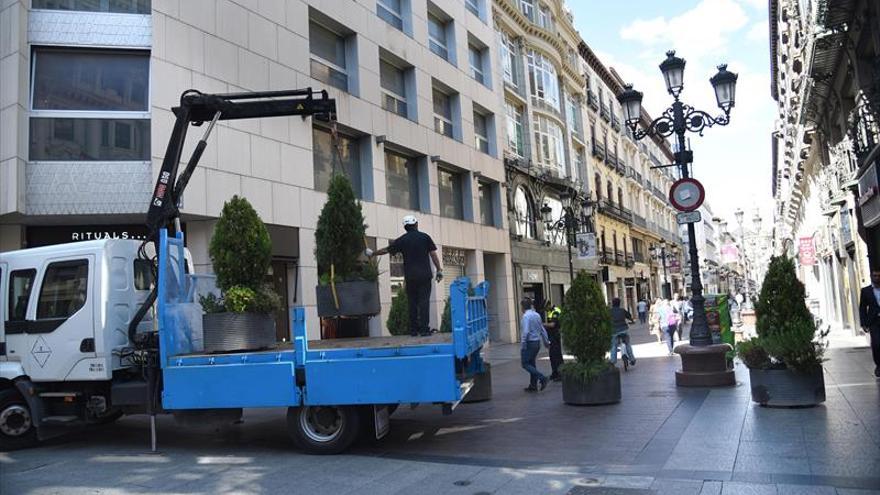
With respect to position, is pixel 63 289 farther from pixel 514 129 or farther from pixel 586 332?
pixel 514 129

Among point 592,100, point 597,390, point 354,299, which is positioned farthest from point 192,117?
point 592,100

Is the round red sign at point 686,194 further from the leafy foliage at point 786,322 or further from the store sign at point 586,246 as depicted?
the store sign at point 586,246

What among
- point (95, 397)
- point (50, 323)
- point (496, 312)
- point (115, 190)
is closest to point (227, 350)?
point (95, 397)

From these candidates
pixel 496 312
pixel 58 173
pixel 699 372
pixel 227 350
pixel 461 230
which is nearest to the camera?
pixel 227 350

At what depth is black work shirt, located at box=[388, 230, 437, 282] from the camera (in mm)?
8242

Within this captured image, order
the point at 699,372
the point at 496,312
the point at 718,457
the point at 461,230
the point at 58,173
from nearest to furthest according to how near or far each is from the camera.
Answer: the point at 718,457 < the point at 699,372 < the point at 58,173 < the point at 461,230 < the point at 496,312

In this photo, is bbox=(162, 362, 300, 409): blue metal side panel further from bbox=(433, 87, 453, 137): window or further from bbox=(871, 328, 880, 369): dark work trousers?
bbox=(433, 87, 453, 137): window

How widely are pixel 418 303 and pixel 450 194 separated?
53.4 feet

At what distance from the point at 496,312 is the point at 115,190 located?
672 inches

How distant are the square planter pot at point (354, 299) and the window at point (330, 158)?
835 cm

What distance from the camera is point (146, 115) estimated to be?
13.1 meters

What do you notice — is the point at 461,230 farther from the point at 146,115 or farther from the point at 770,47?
the point at 770,47

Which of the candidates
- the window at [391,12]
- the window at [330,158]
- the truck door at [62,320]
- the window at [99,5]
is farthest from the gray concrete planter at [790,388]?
the window at [391,12]

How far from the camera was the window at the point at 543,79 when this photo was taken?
33.2 meters
